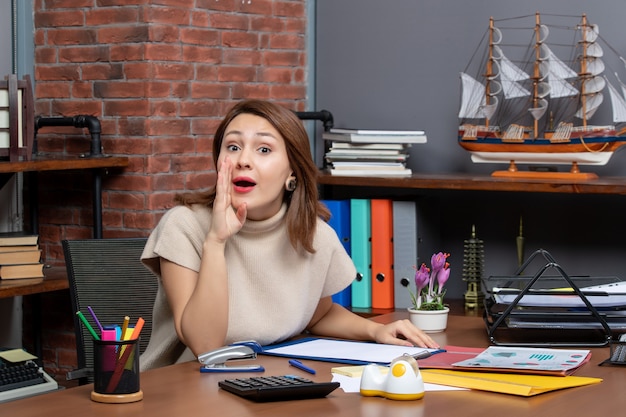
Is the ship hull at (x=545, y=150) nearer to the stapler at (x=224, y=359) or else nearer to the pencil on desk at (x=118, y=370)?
the stapler at (x=224, y=359)

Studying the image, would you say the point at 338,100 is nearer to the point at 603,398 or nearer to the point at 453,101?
the point at 453,101

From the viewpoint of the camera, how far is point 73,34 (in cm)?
343

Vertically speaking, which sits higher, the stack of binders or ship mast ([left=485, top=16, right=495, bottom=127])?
ship mast ([left=485, top=16, right=495, bottom=127])

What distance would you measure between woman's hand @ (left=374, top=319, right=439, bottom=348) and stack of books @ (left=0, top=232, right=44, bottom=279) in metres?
1.37

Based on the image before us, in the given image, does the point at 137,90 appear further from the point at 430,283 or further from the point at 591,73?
the point at 591,73

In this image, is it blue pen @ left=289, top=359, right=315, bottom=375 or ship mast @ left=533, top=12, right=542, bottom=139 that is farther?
ship mast @ left=533, top=12, right=542, bottom=139

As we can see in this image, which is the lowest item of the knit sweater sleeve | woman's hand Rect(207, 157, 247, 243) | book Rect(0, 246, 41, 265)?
book Rect(0, 246, 41, 265)

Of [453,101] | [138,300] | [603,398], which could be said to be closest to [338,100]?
[453,101]

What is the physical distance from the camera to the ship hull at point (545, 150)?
315 centimetres

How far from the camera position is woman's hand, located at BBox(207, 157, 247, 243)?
212cm

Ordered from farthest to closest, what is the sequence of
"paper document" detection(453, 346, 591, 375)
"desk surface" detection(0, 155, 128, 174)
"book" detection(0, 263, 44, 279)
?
"book" detection(0, 263, 44, 279), "desk surface" detection(0, 155, 128, 174), "paper document" detection(453, 346, 591, 375)

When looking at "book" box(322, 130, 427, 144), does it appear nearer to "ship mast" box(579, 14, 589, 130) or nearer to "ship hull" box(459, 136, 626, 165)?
"ship hull" box(459, 136, 626, 165)

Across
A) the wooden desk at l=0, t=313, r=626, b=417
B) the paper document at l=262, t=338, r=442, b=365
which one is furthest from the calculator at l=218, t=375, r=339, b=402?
the paper document at l=262, t=338, r=442, b=365

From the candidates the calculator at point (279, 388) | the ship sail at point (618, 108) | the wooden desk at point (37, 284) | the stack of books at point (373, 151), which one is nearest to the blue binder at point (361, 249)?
the stack of books at point (373, 151)
